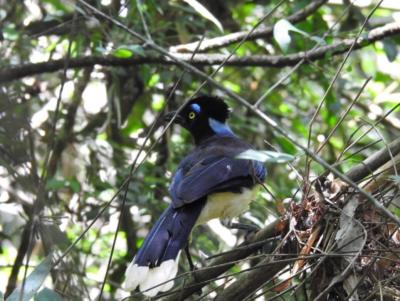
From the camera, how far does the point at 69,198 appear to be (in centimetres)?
634

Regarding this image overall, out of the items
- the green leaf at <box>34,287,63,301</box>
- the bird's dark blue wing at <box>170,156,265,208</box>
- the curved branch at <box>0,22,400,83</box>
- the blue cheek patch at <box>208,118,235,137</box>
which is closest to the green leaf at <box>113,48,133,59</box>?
the curved branch at <box>0,22,400,83</box>

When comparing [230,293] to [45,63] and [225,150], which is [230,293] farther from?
[45,63]

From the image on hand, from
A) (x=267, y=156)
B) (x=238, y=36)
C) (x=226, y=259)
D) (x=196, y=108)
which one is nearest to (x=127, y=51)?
(x=238, y=36)

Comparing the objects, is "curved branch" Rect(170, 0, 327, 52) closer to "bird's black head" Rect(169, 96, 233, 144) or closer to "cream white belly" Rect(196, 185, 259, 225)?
"bird's black head" Rect(169, 96, 233, 144)

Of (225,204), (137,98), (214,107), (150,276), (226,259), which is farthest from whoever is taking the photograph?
(137,98)

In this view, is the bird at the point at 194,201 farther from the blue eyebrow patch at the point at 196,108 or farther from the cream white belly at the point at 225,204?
the blue eyebrow patch at the point at 196,108

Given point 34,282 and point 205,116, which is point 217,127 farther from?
point 34,282

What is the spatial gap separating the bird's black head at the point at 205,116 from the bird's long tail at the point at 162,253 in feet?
4.98

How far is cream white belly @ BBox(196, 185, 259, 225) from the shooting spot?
4719 mm

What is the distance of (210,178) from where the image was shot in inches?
181

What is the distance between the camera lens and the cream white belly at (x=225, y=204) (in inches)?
186

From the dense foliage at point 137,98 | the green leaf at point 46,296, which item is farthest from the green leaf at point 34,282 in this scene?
the dense foliage at point 137,98

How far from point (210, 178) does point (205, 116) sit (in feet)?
4.92

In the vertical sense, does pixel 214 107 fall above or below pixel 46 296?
above
